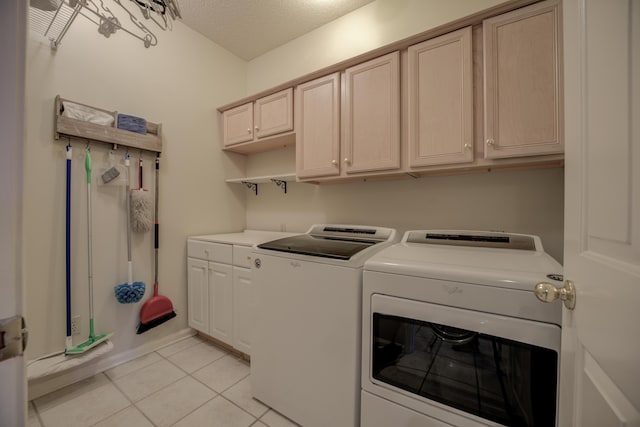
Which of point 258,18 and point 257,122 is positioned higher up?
point 258,18

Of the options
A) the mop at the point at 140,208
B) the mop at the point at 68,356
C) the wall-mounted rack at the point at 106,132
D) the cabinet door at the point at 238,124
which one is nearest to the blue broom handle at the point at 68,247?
the mop at the point at 68,356

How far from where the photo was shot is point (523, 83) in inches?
48.5

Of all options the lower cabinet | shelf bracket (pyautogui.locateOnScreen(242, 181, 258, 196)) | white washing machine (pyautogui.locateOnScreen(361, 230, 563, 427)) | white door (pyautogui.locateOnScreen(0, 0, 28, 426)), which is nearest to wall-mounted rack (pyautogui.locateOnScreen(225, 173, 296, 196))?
shelf bracket (pyautogui.locateOnScreen(242, 181, 258, 196))

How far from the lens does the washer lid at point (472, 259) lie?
0.90 m

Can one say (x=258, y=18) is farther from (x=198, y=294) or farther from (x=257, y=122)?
(x=198, y=294)

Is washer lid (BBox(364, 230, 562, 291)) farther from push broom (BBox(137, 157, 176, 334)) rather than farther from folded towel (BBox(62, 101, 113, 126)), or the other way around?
folded towel (BBox(62, 101, 113, 126))

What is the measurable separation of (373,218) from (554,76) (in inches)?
51.9

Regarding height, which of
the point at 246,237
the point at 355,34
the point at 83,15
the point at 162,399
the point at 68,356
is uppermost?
the point at 355,34

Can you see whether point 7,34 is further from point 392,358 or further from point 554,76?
point 554,76

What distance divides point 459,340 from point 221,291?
1.77 metres

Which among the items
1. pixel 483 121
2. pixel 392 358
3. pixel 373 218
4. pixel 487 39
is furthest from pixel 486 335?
pixel 487 39

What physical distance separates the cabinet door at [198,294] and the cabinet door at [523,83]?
233 cm

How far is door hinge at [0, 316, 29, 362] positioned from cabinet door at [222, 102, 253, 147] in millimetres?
2136

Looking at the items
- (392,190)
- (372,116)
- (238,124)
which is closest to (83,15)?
(238,124)
